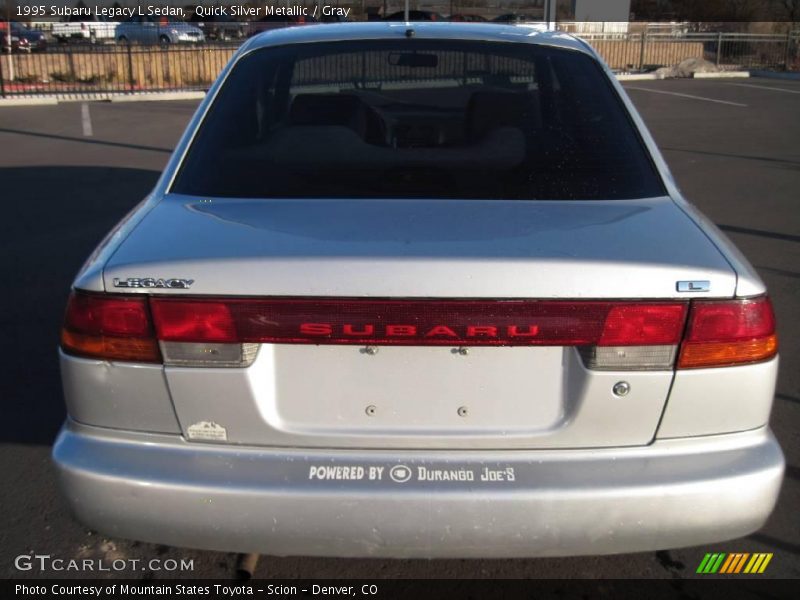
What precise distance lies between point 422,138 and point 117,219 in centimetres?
500

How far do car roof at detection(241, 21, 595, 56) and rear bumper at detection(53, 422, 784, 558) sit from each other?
72.3 inches

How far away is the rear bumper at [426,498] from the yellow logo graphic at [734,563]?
0.73 metres

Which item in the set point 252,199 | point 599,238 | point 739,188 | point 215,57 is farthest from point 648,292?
point 215,57

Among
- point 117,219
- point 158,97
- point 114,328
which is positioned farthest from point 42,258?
point 158,97

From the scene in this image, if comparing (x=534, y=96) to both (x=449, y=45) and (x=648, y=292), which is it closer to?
(x=449, y=45)

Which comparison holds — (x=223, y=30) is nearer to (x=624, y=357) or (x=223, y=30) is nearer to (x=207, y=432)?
(x=207, y=432)

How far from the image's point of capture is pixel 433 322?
2.24 metres

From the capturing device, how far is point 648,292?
2260mm

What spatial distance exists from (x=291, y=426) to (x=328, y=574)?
0.89 meters

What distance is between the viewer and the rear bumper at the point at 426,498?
2279 mm

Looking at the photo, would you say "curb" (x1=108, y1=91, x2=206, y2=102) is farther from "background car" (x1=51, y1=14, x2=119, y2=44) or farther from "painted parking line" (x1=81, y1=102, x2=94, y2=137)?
"background car" (x1=51, y1=14, x2=119, y2=44)

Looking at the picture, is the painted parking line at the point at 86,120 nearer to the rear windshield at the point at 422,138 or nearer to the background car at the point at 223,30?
the rear windshield at the point at 422,138

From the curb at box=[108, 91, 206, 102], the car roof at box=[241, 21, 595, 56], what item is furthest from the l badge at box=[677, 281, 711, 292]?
the curb at box=[108, 91, 206, 102]

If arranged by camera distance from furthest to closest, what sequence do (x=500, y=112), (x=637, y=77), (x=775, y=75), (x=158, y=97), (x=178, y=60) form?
(x=775, y=75) → (x=637, y=77) → (x=178, y=60) → (x=158, y=97) → (x=500, y=112)
